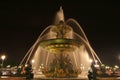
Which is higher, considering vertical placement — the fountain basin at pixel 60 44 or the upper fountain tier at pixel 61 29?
the upper fountain tier at pixel 61 29

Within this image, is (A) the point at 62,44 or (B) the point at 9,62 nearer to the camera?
(A) the point at 62,44

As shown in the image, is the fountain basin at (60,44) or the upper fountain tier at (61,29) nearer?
the fountain basin at (60,44)

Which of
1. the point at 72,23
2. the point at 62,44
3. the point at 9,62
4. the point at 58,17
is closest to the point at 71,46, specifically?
the point at 62,44

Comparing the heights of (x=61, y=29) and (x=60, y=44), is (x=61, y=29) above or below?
above

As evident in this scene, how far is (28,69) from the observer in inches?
658

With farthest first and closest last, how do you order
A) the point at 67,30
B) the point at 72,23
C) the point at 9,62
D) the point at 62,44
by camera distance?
the point at 9,62
the point at 72,23
the point at 67,30
the point at 62,44

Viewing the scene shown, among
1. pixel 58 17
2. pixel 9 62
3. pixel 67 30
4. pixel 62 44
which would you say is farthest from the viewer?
pixel 9 62

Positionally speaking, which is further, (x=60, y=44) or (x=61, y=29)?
(x=61, y=29)

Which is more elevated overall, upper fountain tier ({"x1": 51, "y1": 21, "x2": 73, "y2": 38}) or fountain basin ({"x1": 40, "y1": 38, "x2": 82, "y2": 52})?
upper fountain tier ({"x1": 51, "y1": 21, "x2": 73, "y2": 38})

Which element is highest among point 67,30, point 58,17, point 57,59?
point 58,17

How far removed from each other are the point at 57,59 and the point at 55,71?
175cm

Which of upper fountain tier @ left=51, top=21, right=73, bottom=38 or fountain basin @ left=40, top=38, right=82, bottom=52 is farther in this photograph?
upper fountain tier @ left=51, top=21, right=73, bottom=38

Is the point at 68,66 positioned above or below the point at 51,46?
below

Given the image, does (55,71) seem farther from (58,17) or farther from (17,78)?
(58,17)
